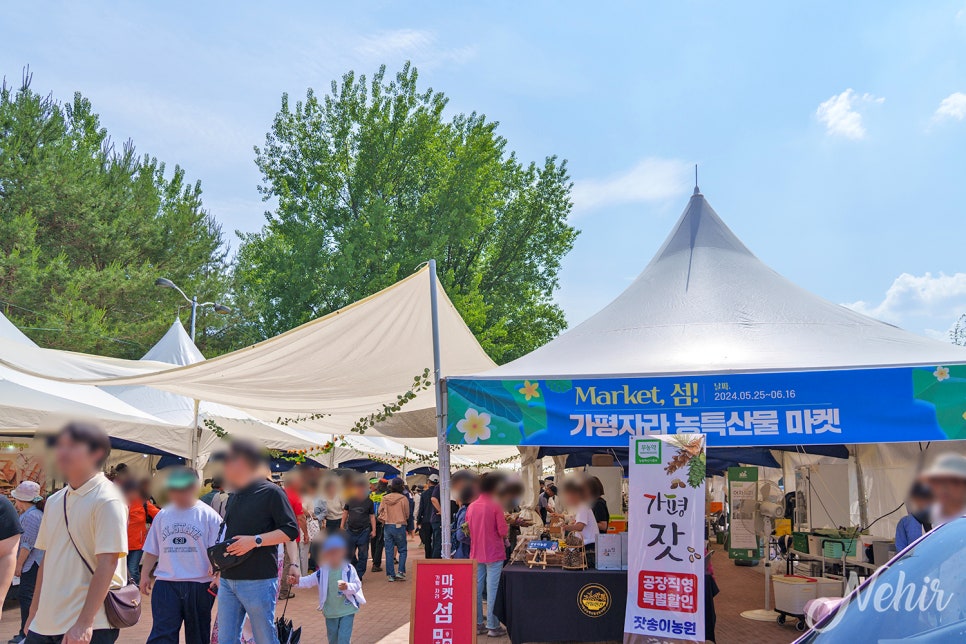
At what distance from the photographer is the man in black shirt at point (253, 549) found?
521 cm

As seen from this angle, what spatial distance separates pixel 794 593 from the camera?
31.2 feet

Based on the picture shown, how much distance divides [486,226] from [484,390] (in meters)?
18.4

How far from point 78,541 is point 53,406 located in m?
7.01

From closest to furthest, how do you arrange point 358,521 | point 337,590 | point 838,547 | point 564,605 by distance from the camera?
point 337,590 → point 564,605 → point 838,547 → point 358,521

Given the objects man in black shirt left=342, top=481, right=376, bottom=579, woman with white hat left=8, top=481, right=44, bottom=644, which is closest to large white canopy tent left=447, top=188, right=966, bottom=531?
woman with white hat left=8, top=481, right=44, bottom=644

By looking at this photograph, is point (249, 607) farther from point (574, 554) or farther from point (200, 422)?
point (200, 422)

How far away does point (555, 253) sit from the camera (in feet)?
89.8

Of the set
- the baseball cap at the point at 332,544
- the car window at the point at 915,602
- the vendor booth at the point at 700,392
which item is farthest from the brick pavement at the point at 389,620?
the car window at the point at 915,602

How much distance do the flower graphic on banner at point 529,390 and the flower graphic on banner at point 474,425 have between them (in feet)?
1.29

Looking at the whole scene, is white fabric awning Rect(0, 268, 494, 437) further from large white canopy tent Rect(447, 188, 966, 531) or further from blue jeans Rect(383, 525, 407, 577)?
blue jeans Rect(383, 525, 407, 577)

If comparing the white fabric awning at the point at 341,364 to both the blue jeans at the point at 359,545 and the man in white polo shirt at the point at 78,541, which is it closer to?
the man in white polo shirt at the point at 78,541

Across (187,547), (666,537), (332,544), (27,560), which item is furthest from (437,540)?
(187,547)

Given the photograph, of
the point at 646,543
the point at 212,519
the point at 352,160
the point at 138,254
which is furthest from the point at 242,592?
the point at 138,254

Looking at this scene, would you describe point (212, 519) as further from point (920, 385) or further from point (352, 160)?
point (352, 160)
